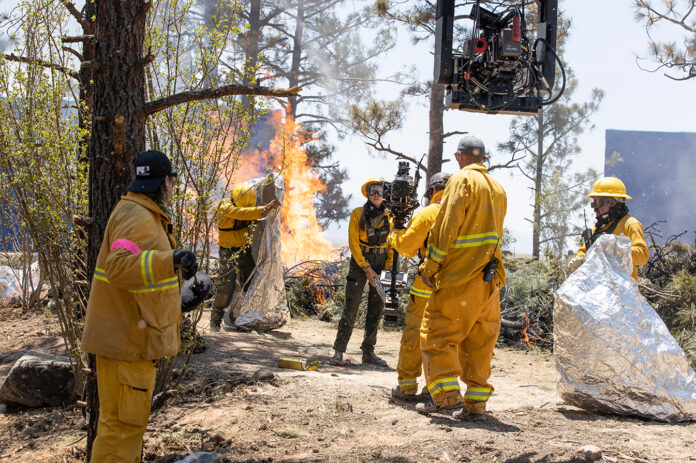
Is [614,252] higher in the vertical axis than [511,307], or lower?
higher

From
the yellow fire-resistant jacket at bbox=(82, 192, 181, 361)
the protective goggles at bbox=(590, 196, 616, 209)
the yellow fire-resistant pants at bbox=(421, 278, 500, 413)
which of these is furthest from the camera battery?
the yellow fire-resistant jacket at bbox=(82, 192, 181, 361)

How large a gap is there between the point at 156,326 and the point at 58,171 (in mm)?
1876

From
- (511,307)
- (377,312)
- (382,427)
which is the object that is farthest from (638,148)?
(382,427)

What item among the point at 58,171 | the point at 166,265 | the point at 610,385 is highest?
the point at 58,171

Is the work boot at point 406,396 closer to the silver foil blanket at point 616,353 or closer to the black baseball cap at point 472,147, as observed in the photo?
the silver foil blanket at point 616,353

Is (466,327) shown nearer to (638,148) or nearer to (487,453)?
(487,453)

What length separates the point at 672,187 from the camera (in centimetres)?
1694

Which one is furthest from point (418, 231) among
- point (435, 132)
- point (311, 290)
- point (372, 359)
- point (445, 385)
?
point (435, 132)

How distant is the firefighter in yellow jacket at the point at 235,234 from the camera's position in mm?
7445

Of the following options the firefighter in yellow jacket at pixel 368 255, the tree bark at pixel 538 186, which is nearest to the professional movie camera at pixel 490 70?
the firefighter in yellow jacket at pixel 368 255

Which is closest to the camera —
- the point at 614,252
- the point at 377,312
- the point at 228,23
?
the point at 228,23

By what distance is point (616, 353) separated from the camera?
4.68 metres

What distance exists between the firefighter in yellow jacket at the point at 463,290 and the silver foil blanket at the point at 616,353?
0.72m

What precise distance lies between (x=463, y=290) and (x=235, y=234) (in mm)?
3971
